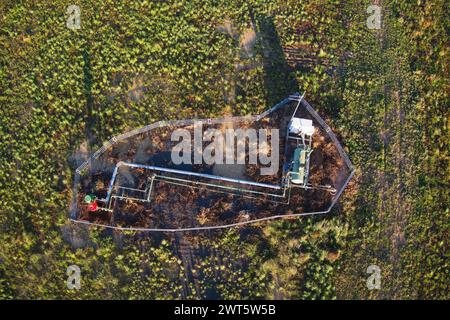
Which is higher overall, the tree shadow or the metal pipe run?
the tree shadow

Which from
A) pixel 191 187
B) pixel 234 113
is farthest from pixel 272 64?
pixel 191 187

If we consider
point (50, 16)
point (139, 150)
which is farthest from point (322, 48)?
point (50, 16)

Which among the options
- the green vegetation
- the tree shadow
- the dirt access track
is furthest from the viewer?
the tree shadow

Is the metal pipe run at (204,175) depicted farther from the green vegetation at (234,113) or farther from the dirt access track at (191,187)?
the green vegetation at (234,113)

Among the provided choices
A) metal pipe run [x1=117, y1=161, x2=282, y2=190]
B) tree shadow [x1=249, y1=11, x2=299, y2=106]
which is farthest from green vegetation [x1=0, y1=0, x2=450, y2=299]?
metal pipe run [x1=117, y1=161, x2=282, y2=190]

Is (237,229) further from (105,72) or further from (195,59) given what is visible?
(105,72)

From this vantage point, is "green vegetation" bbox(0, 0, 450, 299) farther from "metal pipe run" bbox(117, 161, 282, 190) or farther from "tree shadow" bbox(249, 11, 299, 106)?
"metal pipe run" bbox(117, 161, 282, 190)

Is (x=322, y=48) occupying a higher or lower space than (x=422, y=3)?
lower
